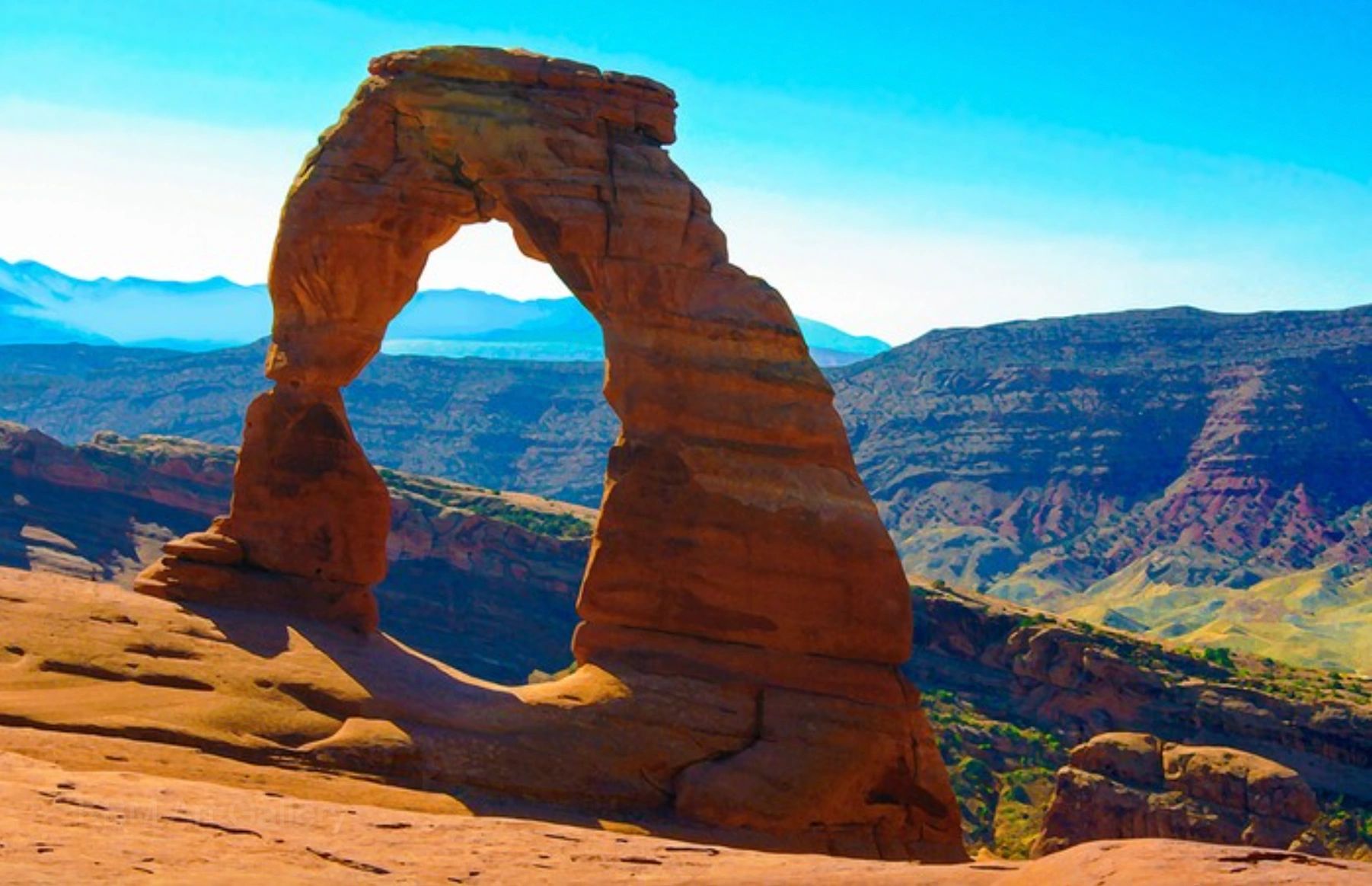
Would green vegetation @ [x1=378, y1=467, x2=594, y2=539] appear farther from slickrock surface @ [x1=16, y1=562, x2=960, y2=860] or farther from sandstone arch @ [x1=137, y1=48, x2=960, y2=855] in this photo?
slickrock surface @ [x1=16, y1=562, x2=960, y2=860]

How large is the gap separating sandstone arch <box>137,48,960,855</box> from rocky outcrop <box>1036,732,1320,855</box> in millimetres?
18363

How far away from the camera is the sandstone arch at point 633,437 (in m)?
36.4

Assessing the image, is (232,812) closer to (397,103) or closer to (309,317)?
(309,317)

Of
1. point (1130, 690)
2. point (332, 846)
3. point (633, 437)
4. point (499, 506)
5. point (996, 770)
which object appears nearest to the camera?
point (332, 846)

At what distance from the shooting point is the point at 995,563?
602 ft

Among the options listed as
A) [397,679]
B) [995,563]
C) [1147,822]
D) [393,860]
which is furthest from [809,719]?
[995,563]

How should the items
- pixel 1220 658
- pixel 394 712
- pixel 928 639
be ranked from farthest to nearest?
pixel 928 639, pixel 1220 658, pixel 394 712

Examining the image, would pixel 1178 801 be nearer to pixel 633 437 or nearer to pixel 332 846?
pixel 633 437

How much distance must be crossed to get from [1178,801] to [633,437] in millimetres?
24228

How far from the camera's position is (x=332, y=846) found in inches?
1015

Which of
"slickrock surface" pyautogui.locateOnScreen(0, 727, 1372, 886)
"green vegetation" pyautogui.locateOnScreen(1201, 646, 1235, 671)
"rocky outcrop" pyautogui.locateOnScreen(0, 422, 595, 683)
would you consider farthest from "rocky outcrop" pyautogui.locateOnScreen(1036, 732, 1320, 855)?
"rocky outcrop" pyautogui.locateOnScreen(0, 422, 595, 683)

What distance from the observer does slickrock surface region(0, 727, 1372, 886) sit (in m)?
22.5

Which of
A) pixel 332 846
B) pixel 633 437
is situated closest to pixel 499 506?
pixel 633 437

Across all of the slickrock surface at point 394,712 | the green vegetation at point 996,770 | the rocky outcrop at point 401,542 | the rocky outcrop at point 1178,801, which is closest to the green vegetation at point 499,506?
the rocky outcrop at point 401,542
